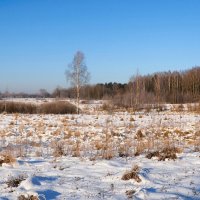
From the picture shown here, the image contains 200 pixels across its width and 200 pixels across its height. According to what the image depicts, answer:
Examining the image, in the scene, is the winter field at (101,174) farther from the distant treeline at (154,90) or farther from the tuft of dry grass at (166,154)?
the distant treeline at (154,90)

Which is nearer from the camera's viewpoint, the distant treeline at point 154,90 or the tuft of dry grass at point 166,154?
the tuft of dry grass at point 166,154

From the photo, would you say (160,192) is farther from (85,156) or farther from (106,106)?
(106,106)

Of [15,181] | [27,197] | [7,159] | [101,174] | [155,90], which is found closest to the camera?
[27,197]

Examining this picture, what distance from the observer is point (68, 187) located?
526cm

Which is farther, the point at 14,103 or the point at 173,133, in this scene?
the point at 14,103

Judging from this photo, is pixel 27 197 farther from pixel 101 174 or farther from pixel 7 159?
pixel 7 159

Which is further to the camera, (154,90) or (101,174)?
(154,90)

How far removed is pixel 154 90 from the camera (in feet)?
161

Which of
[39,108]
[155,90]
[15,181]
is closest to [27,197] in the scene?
[15,181]

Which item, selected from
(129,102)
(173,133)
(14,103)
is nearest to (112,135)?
(173,133)

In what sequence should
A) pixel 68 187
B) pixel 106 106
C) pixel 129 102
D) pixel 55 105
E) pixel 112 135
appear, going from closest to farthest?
1. pixel 68 187
2. pixel 112 135
3. pixel 55 105
4. pixel 106 106
5. pixel 129 102

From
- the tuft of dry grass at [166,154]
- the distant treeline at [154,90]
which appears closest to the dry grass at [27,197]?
the tuft of dry grass at [166,154]

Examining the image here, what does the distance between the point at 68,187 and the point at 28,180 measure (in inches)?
27.2

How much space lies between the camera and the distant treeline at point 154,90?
115 ft
